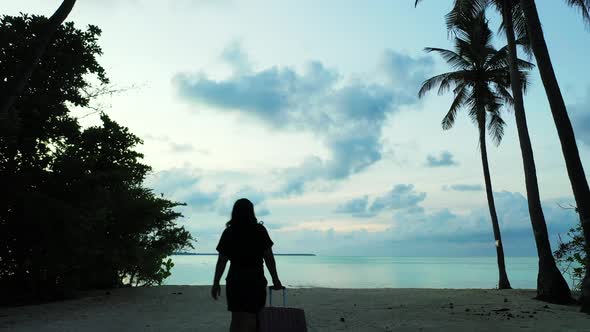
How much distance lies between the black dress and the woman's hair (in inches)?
1.9

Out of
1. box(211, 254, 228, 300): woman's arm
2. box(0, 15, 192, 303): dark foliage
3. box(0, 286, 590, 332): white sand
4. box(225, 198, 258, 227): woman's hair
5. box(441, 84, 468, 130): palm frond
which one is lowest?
box(0, 286, 590, 332): white sand

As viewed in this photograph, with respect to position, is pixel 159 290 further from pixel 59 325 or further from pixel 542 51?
pixel 542 51

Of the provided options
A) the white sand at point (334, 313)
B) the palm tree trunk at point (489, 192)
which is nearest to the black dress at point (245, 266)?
the white sand at point (334, 313)

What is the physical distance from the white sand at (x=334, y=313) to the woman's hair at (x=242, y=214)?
168 inches

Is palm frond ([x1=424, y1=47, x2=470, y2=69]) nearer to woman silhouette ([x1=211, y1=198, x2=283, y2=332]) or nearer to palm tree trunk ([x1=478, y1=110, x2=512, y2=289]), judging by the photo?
palm tree trunk ([x1=478, y1=110, x2=512, y2=289])

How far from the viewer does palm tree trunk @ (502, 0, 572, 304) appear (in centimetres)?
1242

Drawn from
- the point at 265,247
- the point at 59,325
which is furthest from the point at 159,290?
the point at 265,247

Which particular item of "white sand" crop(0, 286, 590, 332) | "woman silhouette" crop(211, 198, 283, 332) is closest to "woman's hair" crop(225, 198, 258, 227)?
"woman silhouette" crop(211, 198, 283, 332)

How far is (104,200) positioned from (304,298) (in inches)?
250

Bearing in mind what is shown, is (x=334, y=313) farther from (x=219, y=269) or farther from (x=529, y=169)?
(x=529, y=169)

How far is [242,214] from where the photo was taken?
556 cm

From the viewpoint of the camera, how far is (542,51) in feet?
39.1

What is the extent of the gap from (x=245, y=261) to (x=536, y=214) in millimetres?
11166

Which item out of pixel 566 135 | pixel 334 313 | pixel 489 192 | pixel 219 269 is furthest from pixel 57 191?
pixel 489 192
